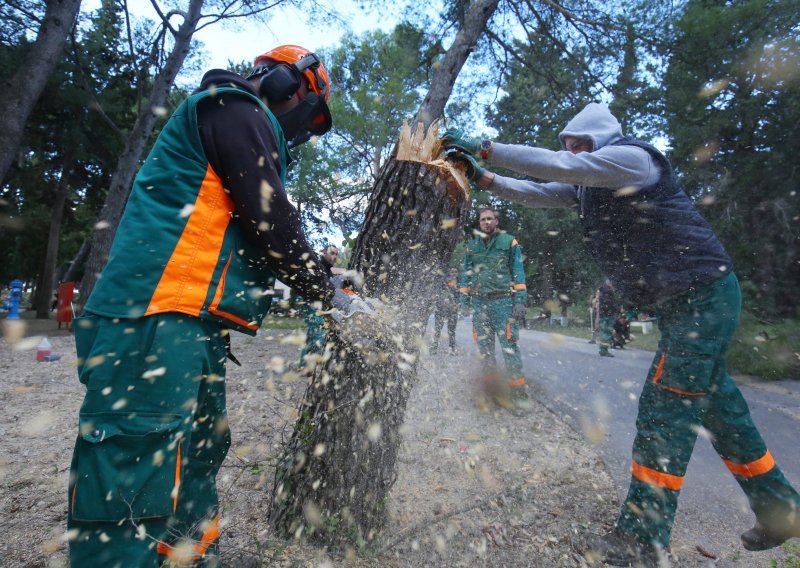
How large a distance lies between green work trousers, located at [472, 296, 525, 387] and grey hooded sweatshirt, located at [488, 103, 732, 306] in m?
2.25

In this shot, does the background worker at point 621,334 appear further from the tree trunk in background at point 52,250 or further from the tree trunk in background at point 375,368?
the tree trunk in background at point 52,250

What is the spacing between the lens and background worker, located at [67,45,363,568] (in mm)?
1111

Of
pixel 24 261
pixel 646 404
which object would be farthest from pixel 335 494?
pixel 24 261

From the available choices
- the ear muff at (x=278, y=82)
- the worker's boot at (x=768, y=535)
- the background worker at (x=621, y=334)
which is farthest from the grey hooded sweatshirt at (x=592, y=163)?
the background worker at (x=621, y=334)

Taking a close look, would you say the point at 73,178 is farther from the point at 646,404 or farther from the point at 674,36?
the point at 646,404

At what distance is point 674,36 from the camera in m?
4.98

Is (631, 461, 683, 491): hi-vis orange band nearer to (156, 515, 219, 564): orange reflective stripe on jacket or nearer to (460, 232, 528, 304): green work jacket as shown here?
(156, 515, 219, 564): orange reflective stripe on jacket

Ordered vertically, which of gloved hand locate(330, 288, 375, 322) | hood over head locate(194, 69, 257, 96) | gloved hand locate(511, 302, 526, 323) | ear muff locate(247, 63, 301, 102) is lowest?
gloved hand locate(511, 302, 526, 323)

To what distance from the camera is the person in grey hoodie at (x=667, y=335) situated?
194 cm

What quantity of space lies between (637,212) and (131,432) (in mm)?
2161

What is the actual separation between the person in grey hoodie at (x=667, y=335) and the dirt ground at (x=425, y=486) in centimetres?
25

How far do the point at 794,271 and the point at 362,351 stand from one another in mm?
8032

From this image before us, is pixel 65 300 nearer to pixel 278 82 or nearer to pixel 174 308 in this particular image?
pixel 278 82

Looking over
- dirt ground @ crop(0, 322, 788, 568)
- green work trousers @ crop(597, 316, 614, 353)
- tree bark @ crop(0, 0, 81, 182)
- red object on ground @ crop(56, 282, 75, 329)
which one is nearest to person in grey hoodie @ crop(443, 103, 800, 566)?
dirt ground @ crop(0, 322, 788, 568)
